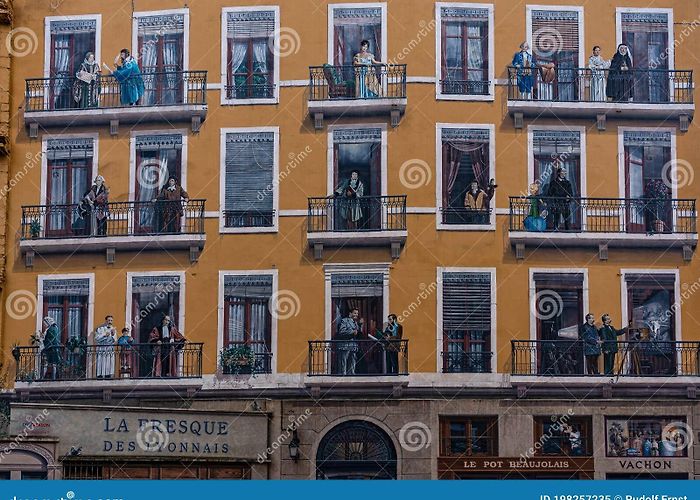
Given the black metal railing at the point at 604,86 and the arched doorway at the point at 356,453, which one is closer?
the arched doorway at the point at 356,453

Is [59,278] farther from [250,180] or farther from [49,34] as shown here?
[49,34]

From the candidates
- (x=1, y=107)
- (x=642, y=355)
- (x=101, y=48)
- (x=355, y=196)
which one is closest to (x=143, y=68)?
(x=101, y=48)

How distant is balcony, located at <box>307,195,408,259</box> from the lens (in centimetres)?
2831

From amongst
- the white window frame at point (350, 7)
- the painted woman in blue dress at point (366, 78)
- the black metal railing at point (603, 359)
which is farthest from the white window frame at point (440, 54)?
the black metal railing at point (603, 359)

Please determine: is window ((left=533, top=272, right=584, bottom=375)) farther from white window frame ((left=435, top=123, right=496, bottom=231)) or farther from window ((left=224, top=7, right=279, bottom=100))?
window ((left=224, top=7, right=279, bottom=100))

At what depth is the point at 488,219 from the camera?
28.5m

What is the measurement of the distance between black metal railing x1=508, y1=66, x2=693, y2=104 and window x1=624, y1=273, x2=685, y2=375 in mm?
3631

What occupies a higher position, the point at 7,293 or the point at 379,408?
the point at 7,293

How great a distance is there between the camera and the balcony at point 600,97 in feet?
94.5

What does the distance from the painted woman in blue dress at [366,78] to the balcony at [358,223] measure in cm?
216

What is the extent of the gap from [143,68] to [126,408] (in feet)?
23.0

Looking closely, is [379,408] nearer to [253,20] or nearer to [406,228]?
[406,228]

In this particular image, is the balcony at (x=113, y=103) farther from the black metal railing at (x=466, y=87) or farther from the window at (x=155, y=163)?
the black metal railing at (x=466, y=87)

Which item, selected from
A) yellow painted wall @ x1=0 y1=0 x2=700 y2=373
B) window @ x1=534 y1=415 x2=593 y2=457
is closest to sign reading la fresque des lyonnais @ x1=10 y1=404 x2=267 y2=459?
yellow painted wall @ x1=0 y1=0 x2=700 y2=373
